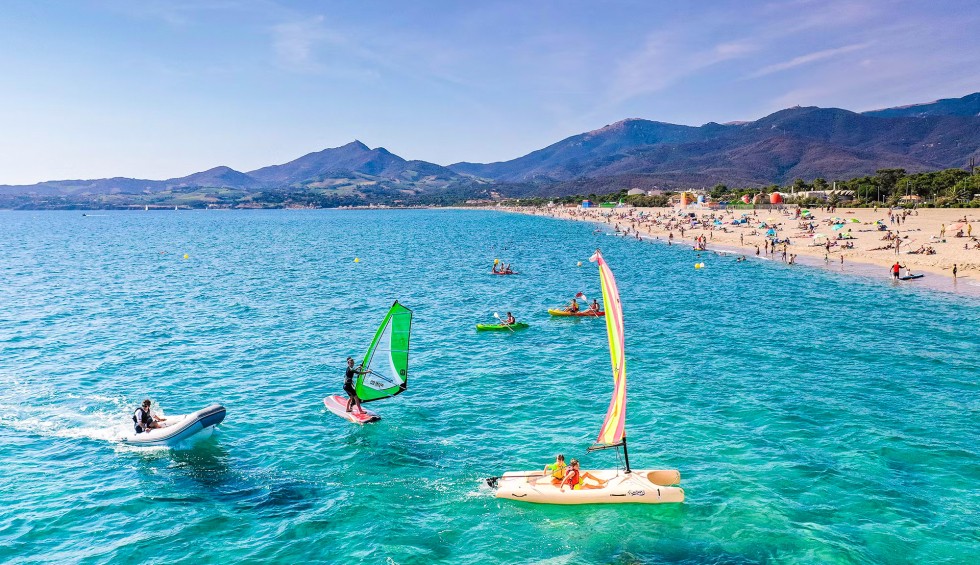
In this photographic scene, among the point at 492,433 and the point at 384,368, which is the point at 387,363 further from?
the point at 492,433

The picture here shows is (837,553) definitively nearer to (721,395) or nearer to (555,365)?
(721,395)

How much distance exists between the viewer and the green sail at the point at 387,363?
83.6 feet

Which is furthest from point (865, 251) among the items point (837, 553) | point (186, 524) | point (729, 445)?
point (186, 524)

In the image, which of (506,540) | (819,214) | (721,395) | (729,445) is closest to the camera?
(506,540)

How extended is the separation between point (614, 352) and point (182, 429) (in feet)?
54.2

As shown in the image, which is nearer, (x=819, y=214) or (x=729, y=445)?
(x=729, y=445)

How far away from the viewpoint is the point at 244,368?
34500mm

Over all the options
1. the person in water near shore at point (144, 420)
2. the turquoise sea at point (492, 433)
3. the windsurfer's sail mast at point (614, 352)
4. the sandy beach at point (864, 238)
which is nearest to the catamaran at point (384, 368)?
the turquoise sea at point (492, 433)

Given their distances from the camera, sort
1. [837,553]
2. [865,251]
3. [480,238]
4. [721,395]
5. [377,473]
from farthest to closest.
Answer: [480,238], [865,251], [721,395], [377,473], [837,553]

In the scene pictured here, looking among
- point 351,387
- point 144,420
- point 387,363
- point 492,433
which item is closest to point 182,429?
point 144,420

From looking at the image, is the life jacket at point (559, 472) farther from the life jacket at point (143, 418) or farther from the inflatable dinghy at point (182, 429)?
the life jacket at point (143, 418)

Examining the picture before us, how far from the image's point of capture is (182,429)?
23062mm

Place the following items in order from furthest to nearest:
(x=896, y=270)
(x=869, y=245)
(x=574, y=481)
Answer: (x=869, y=245)
(x=896, y=270)
(x=574, y=481)

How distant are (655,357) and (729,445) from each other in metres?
12.8
